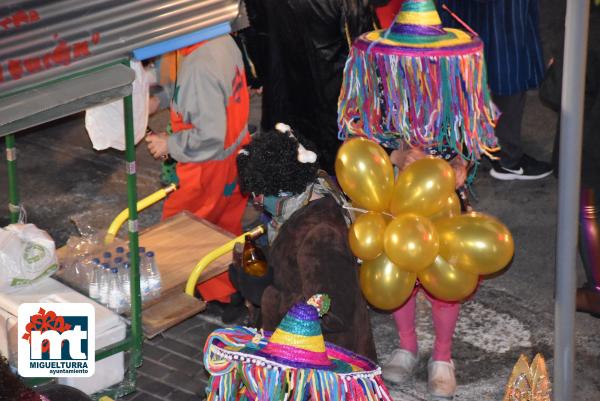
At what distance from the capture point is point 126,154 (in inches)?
205

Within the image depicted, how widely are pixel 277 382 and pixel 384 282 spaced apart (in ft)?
3.87

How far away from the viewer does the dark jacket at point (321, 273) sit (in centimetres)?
465

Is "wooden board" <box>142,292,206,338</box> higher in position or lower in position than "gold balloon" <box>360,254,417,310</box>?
lower

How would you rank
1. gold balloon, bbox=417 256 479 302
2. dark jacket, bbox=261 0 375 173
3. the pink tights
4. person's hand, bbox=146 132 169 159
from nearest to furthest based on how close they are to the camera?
gold balloon, bbox=417 256 479 302 < the pink tights < person's hand, bbox=146 132 169 159 < dark jacket, bbox=261 0 375 173

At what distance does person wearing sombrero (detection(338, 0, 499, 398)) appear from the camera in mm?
5094

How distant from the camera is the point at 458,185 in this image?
537 cm

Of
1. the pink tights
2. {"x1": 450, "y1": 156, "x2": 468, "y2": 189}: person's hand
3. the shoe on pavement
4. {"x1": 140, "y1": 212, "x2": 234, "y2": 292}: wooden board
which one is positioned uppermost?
{"x1": 450, "y1": 156, "x2": 468, "y2": 189}: person's hand

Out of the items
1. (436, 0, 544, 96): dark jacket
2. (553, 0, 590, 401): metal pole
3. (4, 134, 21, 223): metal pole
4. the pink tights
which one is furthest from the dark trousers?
(553, 0, 590, 401): metal pole

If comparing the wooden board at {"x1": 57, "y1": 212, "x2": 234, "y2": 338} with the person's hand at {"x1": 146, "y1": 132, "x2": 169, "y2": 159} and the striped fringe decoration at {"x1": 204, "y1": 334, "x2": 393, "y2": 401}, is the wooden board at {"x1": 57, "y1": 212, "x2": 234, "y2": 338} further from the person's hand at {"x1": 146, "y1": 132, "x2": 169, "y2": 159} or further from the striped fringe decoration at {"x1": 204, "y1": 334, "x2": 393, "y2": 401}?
the striped fringe decoration at {"x1": 204, "y1": 334, "x2": 393, "y2": 401}

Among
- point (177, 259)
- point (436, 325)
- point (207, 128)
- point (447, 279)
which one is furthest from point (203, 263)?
point (447, 279)

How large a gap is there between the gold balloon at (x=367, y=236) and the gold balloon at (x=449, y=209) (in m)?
0.32

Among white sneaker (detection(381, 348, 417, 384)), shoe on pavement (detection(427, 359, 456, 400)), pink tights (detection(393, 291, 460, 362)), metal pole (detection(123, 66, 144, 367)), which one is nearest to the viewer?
metal pole (detection(123, 66, 144, 367))

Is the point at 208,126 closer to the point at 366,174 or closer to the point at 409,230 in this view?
the point at 366,174

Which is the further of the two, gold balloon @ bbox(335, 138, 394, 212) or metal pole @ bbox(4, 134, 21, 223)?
metal pole @ bbox(4, 134, 21, 223)
